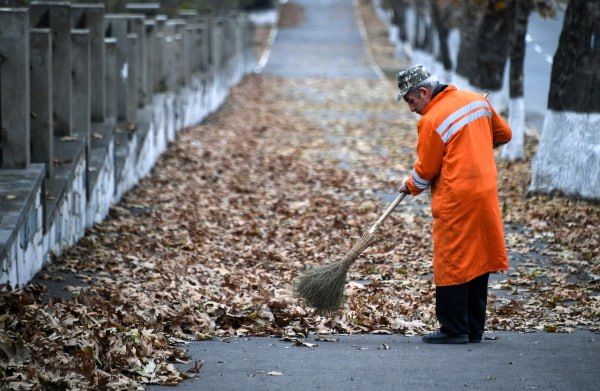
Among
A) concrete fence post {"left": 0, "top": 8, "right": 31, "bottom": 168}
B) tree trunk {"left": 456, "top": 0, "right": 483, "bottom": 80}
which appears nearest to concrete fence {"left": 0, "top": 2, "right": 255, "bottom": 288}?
concrete fence post {"left": 0, "top": 8, "right": 31, "bottom": 168}

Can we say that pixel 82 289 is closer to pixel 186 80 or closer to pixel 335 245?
pixel 335 245

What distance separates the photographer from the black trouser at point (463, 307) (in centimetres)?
704

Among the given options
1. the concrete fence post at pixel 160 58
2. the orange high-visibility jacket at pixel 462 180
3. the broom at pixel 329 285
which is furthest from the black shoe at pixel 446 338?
the concrete fence post at pixel 160 58

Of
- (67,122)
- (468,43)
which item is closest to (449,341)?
(67,122)

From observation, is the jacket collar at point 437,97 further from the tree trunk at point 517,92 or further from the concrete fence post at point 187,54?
the concrete fence post at point 187,54

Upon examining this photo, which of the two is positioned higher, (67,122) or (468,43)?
(468,43)

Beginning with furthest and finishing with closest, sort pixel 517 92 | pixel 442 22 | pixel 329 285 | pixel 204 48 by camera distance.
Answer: pixel 442 22 < pixel 204 48 < pixel 517 92 < pixel 329 285

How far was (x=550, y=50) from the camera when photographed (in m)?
27.2

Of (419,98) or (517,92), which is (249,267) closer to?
(419,98)

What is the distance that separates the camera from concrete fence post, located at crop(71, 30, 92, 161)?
36.1 ft

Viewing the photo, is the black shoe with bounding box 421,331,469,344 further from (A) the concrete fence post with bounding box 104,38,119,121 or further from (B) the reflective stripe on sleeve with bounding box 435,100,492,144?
(A) the concrete fence post with bounding box 104,38,119,121

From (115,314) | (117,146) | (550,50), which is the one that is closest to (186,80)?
(117,146)

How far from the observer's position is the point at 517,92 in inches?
651

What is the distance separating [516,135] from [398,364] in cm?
1057
